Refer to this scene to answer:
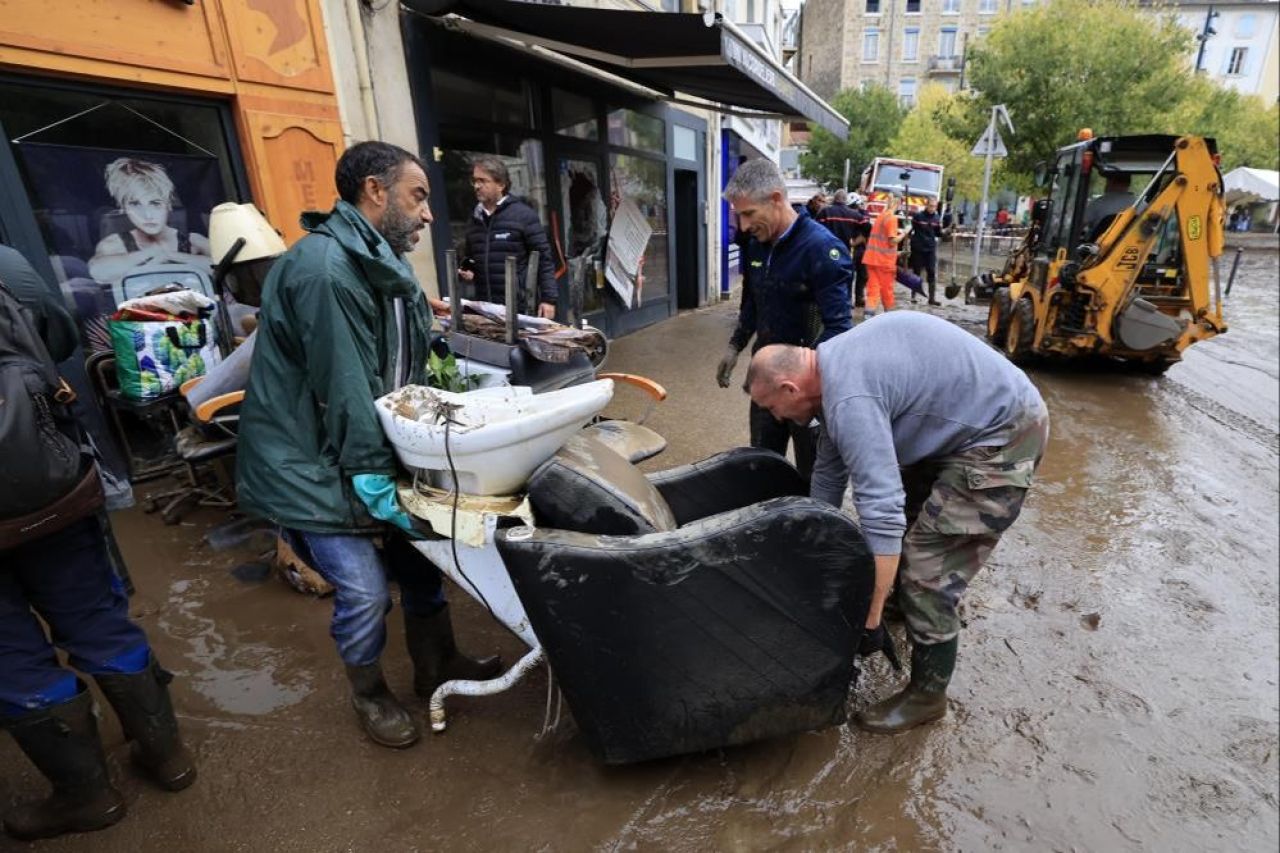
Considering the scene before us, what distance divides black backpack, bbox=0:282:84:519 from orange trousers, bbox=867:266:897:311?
9155 mm

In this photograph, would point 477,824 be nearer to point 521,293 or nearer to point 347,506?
point 347,506

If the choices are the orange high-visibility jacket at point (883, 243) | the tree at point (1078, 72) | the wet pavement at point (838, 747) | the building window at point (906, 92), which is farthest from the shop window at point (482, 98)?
the building window at point (906, 92)

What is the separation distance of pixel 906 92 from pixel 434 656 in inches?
1803

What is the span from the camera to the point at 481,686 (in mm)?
2051

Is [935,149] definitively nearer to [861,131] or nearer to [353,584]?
[861,131]

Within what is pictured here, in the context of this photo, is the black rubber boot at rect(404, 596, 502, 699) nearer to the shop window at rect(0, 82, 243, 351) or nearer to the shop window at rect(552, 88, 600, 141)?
the shop window at rect(0, 82, 243, 351)

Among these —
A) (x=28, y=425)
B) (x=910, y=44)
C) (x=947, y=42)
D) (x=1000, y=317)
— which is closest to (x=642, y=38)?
(x=28, y=425)

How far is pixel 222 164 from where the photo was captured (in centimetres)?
396

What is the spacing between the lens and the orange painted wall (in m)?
3.12

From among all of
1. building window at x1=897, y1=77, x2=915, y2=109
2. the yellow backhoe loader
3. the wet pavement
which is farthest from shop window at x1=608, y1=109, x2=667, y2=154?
building window at x1=897, y1=77, x2=915, y2=109

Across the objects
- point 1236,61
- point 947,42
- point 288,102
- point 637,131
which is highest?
point 947,42

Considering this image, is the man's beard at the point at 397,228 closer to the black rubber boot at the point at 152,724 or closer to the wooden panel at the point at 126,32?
the black rubber boot at the point at 152,724

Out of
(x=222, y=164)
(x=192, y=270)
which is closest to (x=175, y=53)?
(x=222, y=164)

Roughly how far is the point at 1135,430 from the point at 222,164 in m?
6.82
